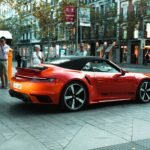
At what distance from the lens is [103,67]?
9133 mm

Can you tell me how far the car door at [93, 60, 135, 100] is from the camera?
29.1ft

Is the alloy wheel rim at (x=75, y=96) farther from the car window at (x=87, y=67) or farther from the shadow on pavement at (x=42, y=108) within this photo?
the car window at (x=87, y=67)

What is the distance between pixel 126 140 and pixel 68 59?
3.47 metres

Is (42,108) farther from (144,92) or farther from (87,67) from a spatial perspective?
(144,92)

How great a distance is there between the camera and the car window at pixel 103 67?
29.5ft

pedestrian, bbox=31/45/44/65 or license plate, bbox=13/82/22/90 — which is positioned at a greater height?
pedestrian, bbox=31/45/44/65

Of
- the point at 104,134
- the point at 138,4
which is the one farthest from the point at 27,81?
the point at 138,4

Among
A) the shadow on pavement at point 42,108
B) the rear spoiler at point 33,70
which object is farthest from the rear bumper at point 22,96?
the rear spoiler at point 33,70

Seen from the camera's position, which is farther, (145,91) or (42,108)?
(145,91)

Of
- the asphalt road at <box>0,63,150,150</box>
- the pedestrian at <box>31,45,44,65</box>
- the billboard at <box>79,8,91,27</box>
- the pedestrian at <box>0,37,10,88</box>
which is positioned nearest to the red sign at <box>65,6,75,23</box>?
the billboard at <box>79,8,91,27</box>

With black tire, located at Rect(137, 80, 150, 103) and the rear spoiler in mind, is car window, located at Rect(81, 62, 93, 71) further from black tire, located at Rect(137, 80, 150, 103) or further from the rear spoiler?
black tire, located at Rect(137, 80, 150, 103)

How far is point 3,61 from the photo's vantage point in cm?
1238

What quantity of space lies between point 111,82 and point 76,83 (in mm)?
1025

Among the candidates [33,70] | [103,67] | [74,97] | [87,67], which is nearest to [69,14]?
[103,67]
